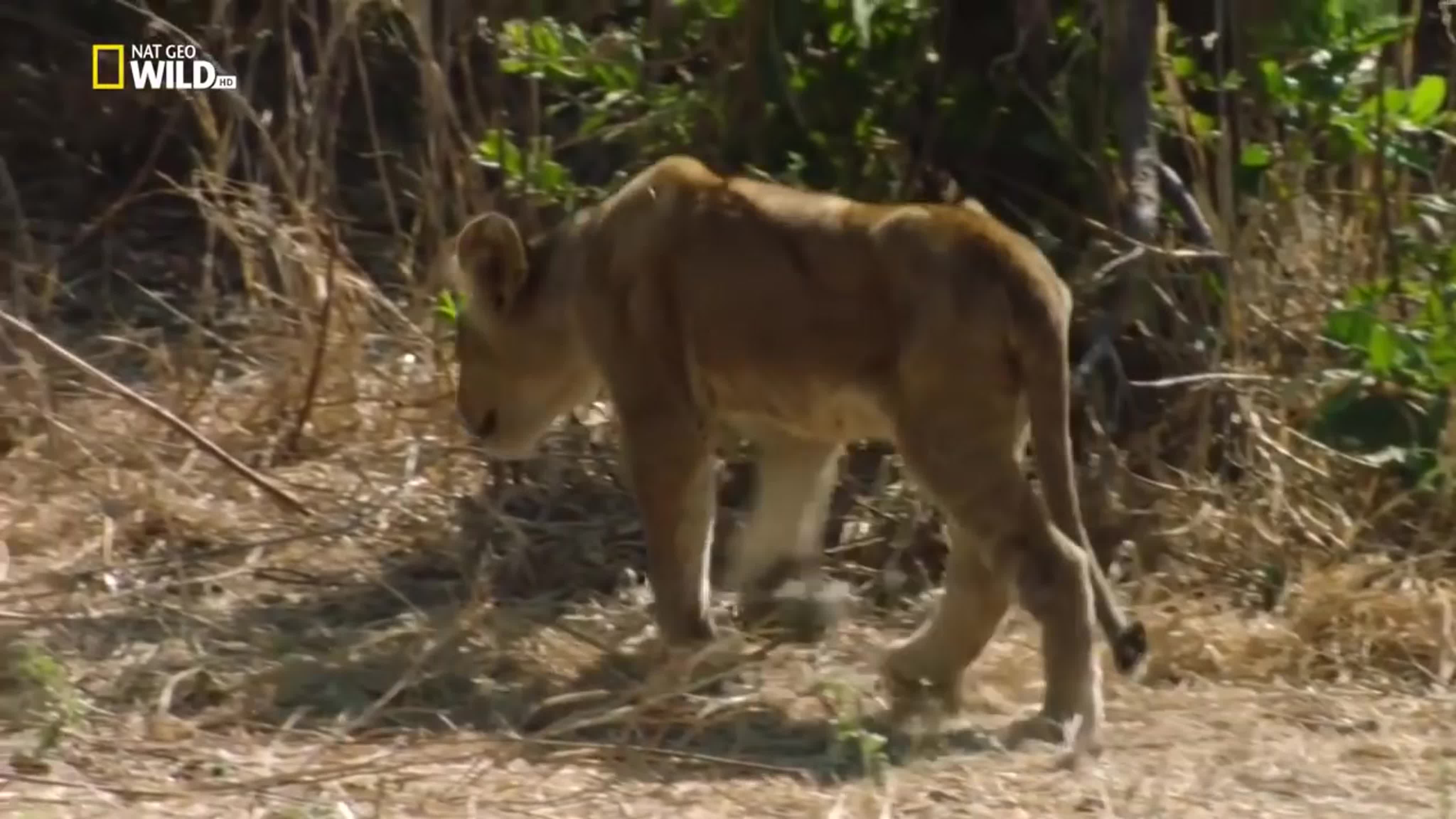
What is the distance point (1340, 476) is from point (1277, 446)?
17 centimetres

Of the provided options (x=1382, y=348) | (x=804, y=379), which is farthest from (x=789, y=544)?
(x=1382, y=348)

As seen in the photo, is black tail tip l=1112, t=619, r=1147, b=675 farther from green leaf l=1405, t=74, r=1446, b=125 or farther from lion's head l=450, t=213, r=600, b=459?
green leaf l=1405, t=74, r=1446, b=125

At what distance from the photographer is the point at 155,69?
334 inches

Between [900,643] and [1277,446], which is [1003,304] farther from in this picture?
[1277,446]

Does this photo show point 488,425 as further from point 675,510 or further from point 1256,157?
point 1256,157

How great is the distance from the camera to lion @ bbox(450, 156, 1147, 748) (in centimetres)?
477

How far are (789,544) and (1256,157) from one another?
1.60m

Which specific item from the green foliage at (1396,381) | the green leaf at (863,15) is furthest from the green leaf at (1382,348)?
the green leaf at (863,15)

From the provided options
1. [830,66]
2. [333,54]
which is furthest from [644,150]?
[333,54]

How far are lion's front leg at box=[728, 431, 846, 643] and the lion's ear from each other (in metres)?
0.68

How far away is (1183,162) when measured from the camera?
6566mm

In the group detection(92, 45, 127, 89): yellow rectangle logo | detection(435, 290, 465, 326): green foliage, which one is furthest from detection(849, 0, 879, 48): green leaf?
detection(92, 45, 127, 89): yellow rectangle logo

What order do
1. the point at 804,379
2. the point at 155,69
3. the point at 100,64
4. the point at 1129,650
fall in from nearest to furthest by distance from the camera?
the point at 1129,650 → the point at 804,379 → the point at 155,69 → the point at 100,64

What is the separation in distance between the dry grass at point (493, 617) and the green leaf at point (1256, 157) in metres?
0.19
